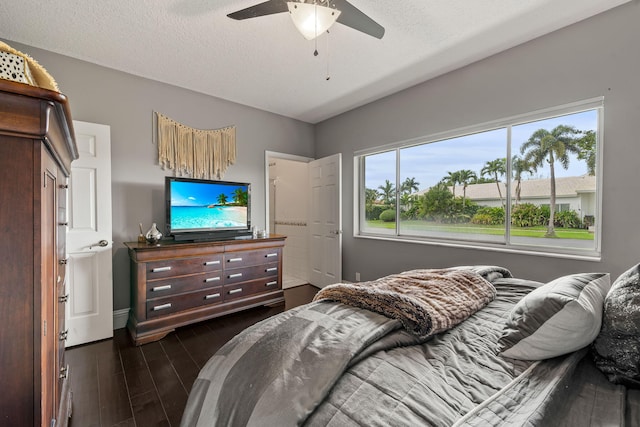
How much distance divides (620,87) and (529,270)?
1.58 m

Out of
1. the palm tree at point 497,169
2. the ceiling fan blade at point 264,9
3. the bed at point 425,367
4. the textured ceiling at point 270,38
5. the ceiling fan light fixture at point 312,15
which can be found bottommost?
the bed at point 425,367

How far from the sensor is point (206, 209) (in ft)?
10.4

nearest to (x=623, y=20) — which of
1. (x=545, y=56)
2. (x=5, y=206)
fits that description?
(x=545, y=56)

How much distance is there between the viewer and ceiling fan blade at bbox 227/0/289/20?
1.70 metres

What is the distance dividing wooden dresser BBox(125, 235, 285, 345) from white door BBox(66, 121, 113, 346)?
0.24 m

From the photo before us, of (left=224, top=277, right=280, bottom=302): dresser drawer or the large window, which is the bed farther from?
(left=224, top=277, right=280, bottom=302): dresser drawer

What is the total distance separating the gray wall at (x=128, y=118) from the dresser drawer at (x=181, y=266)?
0.69 m

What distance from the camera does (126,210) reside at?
9.86 ft

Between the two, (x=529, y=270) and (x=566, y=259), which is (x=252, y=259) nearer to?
(x=529, y=270)

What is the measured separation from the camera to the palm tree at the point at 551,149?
7.85 feet

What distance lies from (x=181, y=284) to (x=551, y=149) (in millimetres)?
3752

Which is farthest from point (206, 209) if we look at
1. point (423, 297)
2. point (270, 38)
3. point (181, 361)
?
point (423, 297)

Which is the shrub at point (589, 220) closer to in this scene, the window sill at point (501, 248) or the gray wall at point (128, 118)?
the window sill at point (501, 248)

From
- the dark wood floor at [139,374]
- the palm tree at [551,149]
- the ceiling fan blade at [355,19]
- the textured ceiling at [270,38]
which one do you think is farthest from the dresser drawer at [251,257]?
the palm tree at [551,149]
